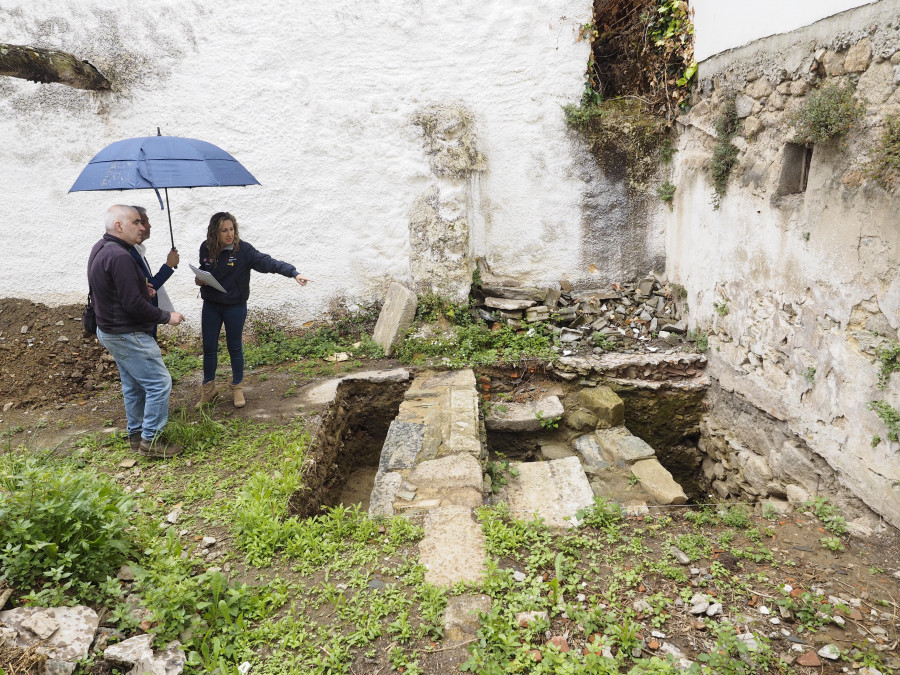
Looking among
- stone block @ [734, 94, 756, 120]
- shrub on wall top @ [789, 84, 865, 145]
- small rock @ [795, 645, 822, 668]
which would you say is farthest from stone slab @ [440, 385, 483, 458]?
stone block @ [734, 94, 756, 120]

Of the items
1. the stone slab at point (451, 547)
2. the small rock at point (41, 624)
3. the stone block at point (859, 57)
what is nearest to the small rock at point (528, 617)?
the stone slab at point (451, 547)

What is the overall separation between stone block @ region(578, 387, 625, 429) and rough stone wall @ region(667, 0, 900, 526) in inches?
34.6

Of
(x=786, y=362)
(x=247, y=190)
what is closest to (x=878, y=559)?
(x=786, y=362)

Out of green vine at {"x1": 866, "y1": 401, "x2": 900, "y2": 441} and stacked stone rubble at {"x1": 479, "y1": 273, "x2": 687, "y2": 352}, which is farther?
stacked stone rubble at {"x1": 479, "y1": 273, "x2": 687, "y2": 352}

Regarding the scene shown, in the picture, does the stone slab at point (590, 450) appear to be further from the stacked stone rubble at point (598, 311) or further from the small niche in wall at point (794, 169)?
the small niche in wall at point (794, 169)

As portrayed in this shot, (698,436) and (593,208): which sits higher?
(593,208)

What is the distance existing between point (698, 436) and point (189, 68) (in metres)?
6.56

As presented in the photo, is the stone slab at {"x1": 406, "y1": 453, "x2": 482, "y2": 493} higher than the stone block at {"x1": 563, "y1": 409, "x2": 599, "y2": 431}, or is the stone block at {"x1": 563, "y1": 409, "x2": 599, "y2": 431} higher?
the stone slab at {"x1": 406, "y1": 453, "x2": 482, "y2": 493}

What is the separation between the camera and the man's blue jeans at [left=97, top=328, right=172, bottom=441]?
3910 mm

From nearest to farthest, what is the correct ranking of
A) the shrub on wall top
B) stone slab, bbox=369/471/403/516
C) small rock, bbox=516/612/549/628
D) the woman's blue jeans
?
small rock, bbox=516/612/549/628 < the shrub on wall top < stone slab, bbox=369/471/403/516 < the woman's blue jeans

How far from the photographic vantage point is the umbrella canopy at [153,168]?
3791mm

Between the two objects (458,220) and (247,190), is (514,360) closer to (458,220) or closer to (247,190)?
(458,220)

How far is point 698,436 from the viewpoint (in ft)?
17.7

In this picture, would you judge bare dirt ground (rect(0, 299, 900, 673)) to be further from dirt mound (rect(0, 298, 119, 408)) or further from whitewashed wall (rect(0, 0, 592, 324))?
whitewashed wall (rect(0, 0, 592, 324))
